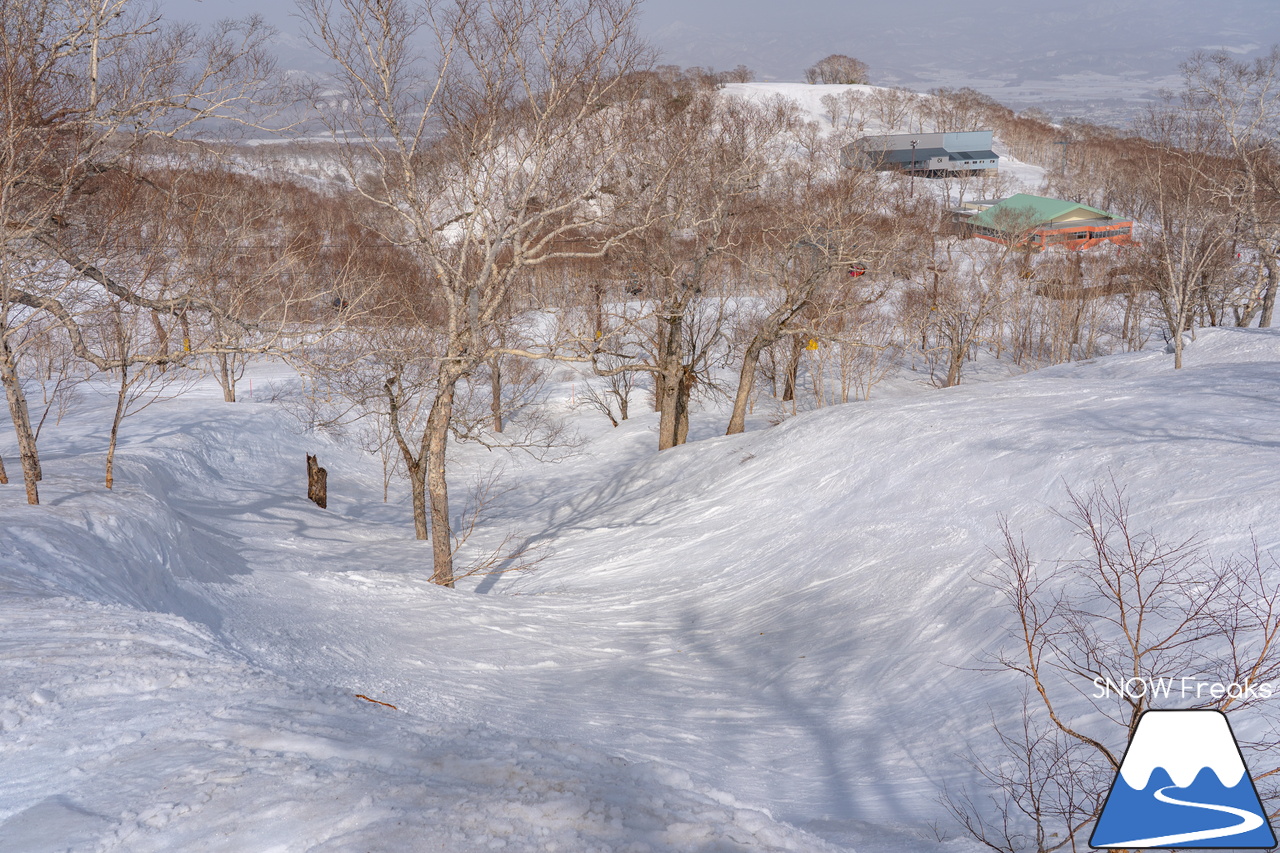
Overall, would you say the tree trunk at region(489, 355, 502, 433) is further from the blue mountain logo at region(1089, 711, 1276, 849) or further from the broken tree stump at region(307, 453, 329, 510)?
the blue mountain logo at region(1089, 711, 1276, 849)

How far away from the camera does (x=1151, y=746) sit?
2.50 meters

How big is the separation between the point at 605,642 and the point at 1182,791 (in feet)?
24.9

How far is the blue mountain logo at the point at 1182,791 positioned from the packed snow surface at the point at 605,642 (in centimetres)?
199

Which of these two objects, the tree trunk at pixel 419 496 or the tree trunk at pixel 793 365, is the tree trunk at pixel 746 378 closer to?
the tree trunk at pixel 793 365

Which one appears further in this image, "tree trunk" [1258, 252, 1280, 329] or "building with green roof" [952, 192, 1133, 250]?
"building with green roof" [952, 192, 1133, 250]

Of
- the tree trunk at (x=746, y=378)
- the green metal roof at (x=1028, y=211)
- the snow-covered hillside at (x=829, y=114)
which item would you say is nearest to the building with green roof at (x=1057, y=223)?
the green metal roof at (x=1028, y=211)

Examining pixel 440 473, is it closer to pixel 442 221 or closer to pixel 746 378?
pixel 442 221

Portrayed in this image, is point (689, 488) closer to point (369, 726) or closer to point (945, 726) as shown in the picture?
point (945, 726)

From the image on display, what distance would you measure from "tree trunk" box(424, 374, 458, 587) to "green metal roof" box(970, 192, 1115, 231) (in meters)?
55.1

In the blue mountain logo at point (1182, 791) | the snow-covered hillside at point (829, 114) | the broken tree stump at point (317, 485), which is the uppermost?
the snow-covered hillside at point (829, 114)

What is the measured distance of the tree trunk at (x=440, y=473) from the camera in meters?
11.7

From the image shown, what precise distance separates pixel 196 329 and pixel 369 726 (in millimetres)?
23766

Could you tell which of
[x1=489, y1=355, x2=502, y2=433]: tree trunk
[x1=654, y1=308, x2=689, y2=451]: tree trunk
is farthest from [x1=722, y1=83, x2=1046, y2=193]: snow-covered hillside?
[x1=654, y1=308, x2=689, y2=451]: tree trunk

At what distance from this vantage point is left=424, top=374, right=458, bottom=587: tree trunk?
1166 cm
